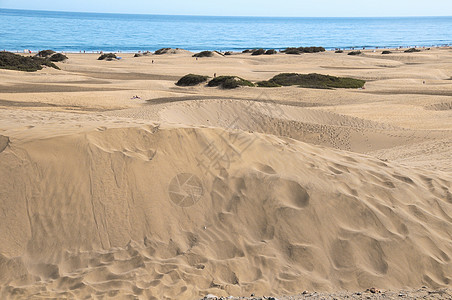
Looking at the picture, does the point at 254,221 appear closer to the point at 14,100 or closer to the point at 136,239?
the point at 136,239

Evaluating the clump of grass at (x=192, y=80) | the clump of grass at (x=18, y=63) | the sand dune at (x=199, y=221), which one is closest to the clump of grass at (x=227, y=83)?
the clump of grass at (x=192, y=80)

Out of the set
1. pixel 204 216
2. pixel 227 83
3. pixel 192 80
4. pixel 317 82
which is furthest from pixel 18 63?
pixel 204 216

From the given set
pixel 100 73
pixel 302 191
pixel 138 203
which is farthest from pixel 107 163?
pixel 100 73

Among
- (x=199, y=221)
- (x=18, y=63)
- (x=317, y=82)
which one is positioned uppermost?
(x=199, y=221)

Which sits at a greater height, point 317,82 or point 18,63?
point 18,63

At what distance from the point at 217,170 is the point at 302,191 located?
4.06 feet

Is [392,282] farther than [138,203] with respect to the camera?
No

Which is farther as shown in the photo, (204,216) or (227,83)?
(227,83)

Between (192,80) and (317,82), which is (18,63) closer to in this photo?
(192,80)

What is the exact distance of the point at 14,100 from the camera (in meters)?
20.5

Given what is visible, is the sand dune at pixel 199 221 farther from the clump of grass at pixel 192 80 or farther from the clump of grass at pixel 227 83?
the clump of grass at pixel 192 80

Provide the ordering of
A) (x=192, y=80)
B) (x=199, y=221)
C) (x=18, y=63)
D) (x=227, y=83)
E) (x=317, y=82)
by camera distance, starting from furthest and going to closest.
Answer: (x=18, y=63) < (x=317, y=82) < (x=192, y=80) < (x=227, y=83) < (x=199, y=221)

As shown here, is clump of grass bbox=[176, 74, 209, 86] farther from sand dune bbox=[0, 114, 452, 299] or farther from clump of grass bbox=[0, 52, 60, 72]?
sand dune bbox=[0, 114, 452, 299]

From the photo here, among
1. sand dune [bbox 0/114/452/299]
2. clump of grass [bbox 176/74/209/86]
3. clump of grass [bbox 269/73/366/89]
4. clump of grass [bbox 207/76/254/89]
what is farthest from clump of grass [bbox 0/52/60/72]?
sand dune [bbox 0/114/452/299]
